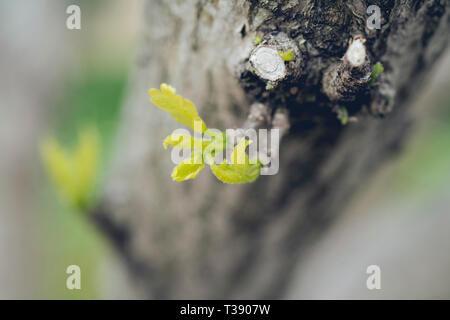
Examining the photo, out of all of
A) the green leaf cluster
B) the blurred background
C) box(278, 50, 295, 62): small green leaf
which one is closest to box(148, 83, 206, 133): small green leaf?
the green leaf cluster

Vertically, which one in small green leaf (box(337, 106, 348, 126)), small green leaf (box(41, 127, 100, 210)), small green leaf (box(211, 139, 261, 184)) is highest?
small green leaf (box(41, 127, 100, 210))

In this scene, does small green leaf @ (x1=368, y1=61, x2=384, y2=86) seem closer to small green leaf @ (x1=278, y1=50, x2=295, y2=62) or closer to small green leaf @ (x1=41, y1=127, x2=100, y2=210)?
small green leaf @ (x1=278, y1=50, x2=295, y2=62)

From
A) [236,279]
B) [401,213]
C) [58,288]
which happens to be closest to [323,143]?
[236,279]

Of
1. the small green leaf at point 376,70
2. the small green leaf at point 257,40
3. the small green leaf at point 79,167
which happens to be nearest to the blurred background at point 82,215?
the small green leaf at point 79,167

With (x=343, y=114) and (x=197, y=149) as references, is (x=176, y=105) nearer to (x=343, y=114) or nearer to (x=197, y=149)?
(x=197, y=149)

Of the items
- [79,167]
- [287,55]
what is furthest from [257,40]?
[79,167]

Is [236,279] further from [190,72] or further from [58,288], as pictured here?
[58,288]
